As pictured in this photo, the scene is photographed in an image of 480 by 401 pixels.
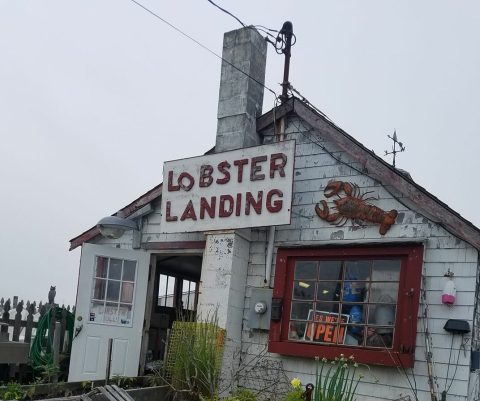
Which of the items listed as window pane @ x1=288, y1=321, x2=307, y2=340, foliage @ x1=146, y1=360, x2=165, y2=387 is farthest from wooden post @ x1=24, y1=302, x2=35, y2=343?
window pane @ x1=288, y1=321, x2=307, y2=340

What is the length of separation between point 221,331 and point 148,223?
8.39 feet

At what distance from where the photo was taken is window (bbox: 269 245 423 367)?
6.72 metres

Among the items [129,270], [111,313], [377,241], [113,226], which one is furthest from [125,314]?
[377,241]

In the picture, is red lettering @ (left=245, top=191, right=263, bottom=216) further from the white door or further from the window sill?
the white door

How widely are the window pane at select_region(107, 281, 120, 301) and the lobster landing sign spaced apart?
1.30 m

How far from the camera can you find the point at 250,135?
849 cm

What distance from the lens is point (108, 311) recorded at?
355 inches

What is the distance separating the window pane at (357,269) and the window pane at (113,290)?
3.77 meters

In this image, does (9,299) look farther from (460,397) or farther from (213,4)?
(460,397)

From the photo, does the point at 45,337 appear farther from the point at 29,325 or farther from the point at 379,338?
the point at 379,338

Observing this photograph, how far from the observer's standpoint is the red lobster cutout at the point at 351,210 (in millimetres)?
7160

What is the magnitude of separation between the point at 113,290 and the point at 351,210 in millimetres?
4024

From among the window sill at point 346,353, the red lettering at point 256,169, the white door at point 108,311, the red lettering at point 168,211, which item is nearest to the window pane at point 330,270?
the window sill at point 346,353

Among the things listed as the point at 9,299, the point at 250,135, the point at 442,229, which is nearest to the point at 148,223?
the point at 250,135
